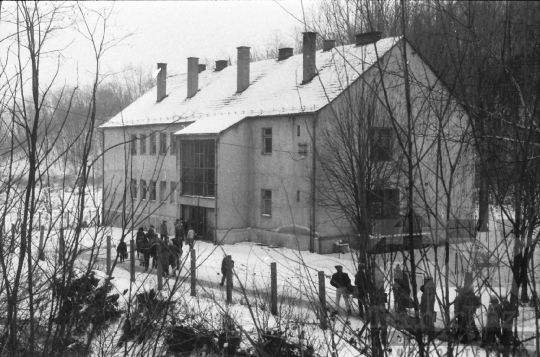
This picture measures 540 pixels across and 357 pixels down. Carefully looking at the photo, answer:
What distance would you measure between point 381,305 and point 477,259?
2.06 ft

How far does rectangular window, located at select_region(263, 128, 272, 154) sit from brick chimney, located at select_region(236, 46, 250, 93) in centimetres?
420

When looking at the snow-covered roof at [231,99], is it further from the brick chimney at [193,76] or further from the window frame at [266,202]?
the window frame at [266,202]

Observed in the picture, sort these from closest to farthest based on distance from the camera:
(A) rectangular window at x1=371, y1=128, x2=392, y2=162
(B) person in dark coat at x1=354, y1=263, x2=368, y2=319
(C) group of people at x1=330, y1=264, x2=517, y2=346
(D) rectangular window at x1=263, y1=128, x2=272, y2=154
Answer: (C) group of people at x1=330, y1=264, x2=517, y2=346
(A) rectangular window at x1=371, y1=128, x2=392, y2=162
(B) person in dark coat at x1=354, y1=263, x2=368, y2=319
(D) rectangular window at x1=263, y1=128, x2=272, y2=154

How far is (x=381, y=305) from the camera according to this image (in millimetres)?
3525

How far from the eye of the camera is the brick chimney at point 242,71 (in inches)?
1159

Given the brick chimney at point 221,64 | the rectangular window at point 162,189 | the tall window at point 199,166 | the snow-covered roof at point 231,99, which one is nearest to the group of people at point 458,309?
the snow-covered roof at point 231,99

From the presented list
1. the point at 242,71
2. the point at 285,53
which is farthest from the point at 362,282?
the point at 285,53

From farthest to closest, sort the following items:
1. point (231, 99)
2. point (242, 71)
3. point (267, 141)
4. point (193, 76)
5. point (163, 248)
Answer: point (193, 76), point (242, 71), point (231, 99), point (267, 141), point (163, 248)

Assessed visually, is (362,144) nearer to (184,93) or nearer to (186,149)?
(186,149)

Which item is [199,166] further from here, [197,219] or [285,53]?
[285,53]

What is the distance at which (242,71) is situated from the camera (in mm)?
29547

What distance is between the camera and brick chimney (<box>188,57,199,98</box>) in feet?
106

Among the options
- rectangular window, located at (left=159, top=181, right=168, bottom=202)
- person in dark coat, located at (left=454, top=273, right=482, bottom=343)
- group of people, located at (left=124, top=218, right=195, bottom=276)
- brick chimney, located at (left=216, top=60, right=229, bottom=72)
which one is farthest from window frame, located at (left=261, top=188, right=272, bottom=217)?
person in dark coat, located at (left=454, top=273, right=482, bottom=343)

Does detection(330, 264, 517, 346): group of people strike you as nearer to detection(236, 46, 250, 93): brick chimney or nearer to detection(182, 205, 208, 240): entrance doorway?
detection(182, 205, 208, 240): entrance doorway
